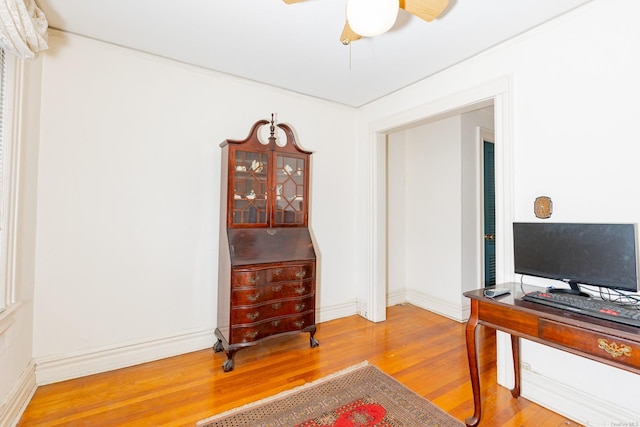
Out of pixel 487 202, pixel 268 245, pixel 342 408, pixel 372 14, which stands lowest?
pixel 342 408

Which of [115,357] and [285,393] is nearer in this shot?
[285,393]

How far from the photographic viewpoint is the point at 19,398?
184cm

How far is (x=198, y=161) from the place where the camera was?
2.70m

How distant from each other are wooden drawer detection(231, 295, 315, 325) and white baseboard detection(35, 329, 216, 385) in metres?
0.57

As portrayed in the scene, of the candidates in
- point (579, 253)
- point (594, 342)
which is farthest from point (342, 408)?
point (579, 253)

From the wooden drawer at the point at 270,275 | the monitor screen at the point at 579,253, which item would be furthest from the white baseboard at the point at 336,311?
the monitor screen at the point at 579,253

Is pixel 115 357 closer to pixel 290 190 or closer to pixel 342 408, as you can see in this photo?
pixel 342 408

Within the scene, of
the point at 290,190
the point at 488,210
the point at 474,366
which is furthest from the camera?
the point at 488,210

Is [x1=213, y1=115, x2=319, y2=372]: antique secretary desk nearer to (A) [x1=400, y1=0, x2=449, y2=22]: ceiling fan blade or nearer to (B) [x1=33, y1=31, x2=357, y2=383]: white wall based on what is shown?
(B) [x1=33, y1=31, x2=357, y2=383]: white wall

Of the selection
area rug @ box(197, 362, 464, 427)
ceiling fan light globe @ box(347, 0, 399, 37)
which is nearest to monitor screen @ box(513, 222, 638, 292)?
area rug @ box(197, 362, 464, 427)

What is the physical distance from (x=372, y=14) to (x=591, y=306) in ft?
5.87

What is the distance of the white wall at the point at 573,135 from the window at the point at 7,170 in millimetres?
3175

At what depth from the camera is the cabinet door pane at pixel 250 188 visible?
A: 258cm

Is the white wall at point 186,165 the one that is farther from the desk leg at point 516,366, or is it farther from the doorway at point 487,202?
the doorway at point 487,202
